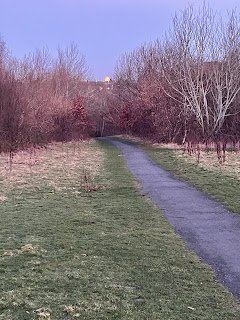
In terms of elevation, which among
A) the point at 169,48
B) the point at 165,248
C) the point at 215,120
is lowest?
the point at 165,248

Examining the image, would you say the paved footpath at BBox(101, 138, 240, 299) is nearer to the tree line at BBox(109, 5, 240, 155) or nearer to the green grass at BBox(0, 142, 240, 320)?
the green grass at BBox(0, 142, 240, 320)

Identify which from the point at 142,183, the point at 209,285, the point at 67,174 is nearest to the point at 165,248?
the point at 209,285

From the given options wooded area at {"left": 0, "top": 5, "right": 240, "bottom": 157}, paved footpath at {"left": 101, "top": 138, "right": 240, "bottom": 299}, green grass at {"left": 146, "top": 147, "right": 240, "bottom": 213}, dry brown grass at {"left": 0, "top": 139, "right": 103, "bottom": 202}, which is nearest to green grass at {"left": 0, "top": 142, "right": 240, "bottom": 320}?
paved footpath at {"left": 101, "top": 138, "right": 240, "bottom": 299}

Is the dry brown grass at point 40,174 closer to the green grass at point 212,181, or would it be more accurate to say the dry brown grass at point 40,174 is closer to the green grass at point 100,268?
the green grass at point 100,268

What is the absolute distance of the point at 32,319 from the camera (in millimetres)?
3820

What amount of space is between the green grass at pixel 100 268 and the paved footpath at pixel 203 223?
228mm

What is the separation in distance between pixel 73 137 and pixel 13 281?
110 feet

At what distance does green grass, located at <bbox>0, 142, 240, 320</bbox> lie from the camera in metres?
4.13

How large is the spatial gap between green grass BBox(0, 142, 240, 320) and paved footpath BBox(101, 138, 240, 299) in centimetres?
23

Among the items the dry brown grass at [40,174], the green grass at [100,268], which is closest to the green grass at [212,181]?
the green grass at [100,268]

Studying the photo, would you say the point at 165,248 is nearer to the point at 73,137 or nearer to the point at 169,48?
the point at 169,48

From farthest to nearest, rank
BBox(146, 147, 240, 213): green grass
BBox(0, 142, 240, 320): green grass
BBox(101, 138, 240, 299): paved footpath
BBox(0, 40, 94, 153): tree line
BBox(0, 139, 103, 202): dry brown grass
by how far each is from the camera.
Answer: BBox(0, 40, 94, 153): tree line, BBox(0, 139, 103, 202): dry brown grass, BBox(146, 147, 240, 213): green grass, BBox(101, 138, 240, 299): paved footpath, BBox(0, 142, 240, 320): green grass

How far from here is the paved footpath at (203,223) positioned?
5.61 meters

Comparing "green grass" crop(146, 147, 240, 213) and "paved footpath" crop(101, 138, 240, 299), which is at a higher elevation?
"green grass" crop(146, 147, 240, 213)
